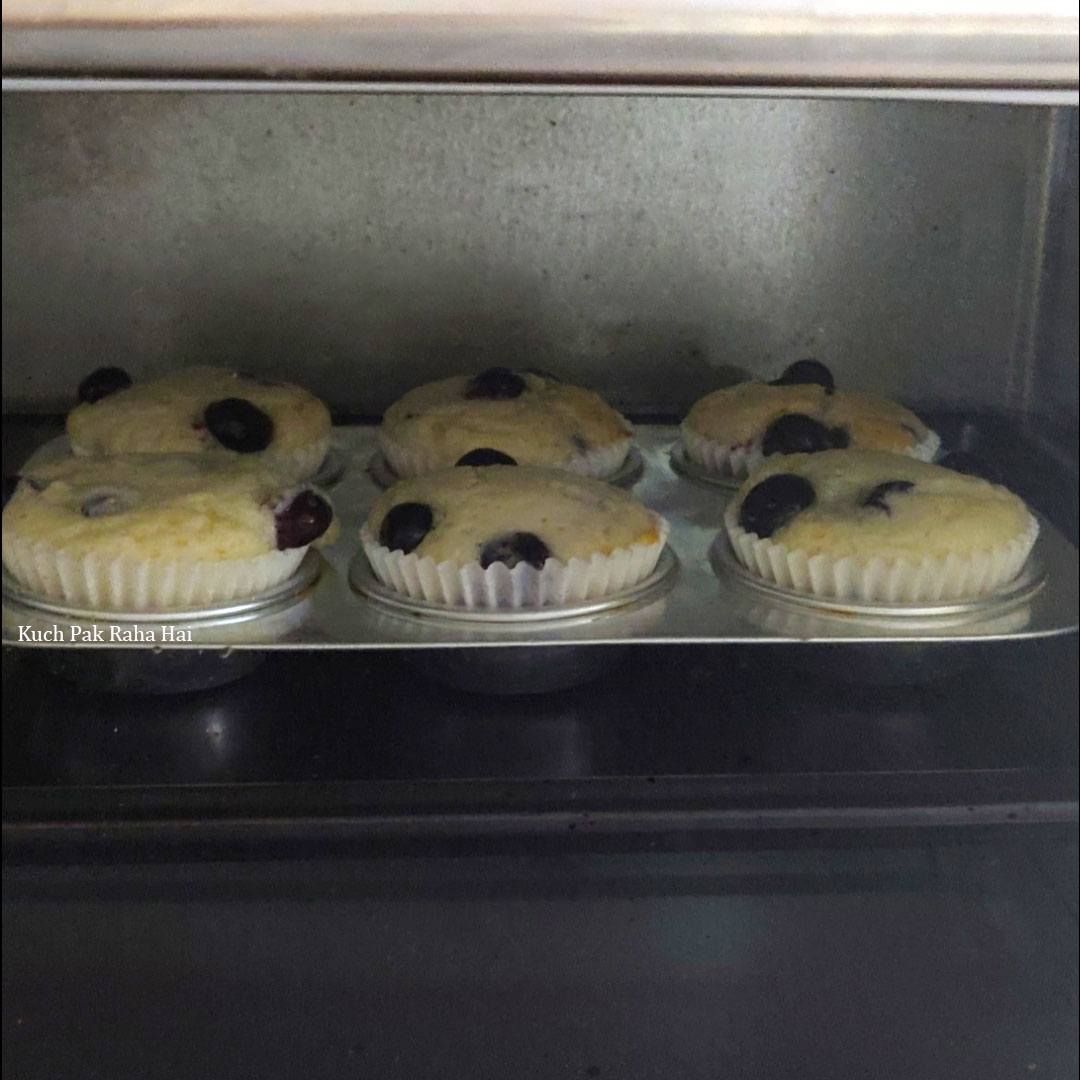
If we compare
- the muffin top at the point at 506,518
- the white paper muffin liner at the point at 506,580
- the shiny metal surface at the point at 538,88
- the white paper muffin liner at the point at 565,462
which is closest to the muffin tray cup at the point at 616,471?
the white paper muffin liner at the point at 565,462

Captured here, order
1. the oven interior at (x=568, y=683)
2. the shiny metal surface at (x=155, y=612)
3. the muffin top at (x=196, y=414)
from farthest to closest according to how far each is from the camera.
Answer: the muffin top at (x=196, y=414), the shiny metal surface at (x=155, y=612), the oven interior at (x=568, y=683)

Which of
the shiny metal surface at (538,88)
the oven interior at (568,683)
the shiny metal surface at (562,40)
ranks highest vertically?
the shiny metal surface at (562,40)

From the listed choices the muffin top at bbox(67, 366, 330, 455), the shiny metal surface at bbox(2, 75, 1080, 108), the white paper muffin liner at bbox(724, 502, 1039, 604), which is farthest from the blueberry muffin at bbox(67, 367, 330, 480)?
the shiny metal surface at bbox(2, 75, 1080, 108)

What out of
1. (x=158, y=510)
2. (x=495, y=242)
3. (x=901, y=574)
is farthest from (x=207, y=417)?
(x=901, y=574)

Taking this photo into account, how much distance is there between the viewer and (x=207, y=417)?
1340 mm

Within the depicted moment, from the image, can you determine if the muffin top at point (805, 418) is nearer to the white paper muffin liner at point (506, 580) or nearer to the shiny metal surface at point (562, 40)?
the white paper muffin liner at point (506, 580)

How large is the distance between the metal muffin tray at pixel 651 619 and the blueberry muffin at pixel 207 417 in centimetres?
19

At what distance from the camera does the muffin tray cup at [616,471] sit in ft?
4.56

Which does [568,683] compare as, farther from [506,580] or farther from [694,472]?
[694,472]

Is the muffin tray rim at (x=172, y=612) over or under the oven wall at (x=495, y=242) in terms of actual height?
under

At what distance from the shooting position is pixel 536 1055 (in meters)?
0.89

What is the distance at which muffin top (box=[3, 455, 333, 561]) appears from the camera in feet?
3.62

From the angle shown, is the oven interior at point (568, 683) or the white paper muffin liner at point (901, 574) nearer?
the oven interior at point (568, 683)

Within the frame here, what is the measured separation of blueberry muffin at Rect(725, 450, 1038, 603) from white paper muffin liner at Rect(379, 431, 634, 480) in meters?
0.21
